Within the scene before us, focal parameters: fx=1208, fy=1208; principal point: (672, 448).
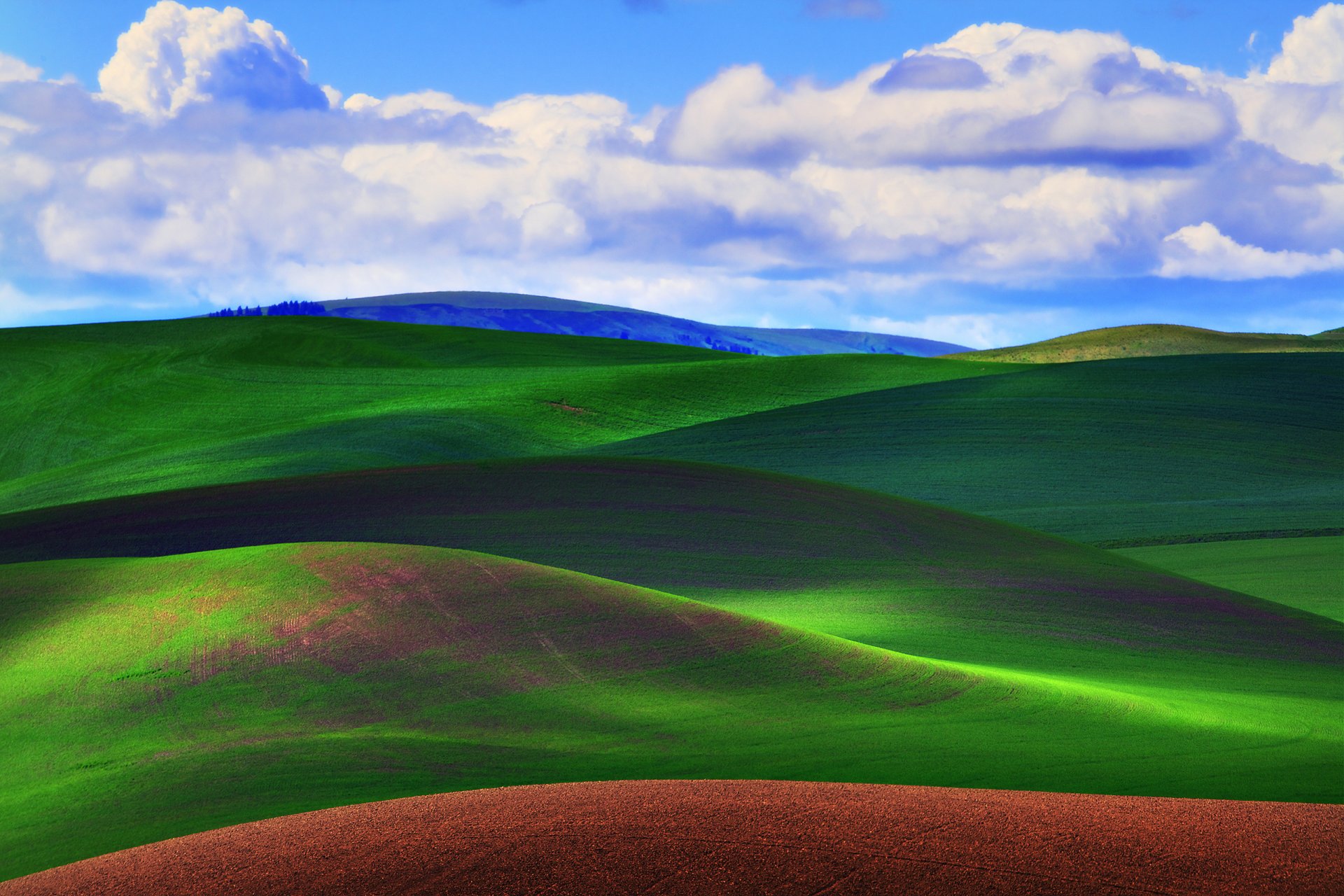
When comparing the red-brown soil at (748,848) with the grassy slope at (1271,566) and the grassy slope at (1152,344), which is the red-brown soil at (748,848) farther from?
the grassy slope at (1152,344)

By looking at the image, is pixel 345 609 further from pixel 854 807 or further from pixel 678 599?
pixel 854 807

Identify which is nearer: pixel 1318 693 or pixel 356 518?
pixel 1318 693

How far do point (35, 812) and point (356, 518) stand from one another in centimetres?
1213

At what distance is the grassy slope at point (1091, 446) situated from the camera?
2702cm

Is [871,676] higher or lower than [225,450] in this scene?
lower

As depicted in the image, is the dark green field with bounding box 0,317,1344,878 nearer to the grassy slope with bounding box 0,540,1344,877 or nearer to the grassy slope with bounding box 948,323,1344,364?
the grassy slope with bounding box 0,540,1344,877

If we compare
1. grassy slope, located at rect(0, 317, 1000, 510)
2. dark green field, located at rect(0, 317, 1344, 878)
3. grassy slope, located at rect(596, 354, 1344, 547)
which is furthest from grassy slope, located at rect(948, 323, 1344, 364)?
dark green field, located at rect(0, 317, 1344, 878)

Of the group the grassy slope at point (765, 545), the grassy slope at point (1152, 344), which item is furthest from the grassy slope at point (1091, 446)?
the grassy slope at point (1152, 344)

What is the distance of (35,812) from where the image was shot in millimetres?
7973

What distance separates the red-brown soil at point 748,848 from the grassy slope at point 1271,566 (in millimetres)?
→ 11674

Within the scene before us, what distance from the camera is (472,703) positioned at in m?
10.1

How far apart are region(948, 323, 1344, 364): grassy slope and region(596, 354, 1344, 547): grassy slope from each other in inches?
1022

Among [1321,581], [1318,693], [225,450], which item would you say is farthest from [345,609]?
[225,450]

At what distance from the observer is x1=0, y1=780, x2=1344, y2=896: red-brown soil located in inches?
249
